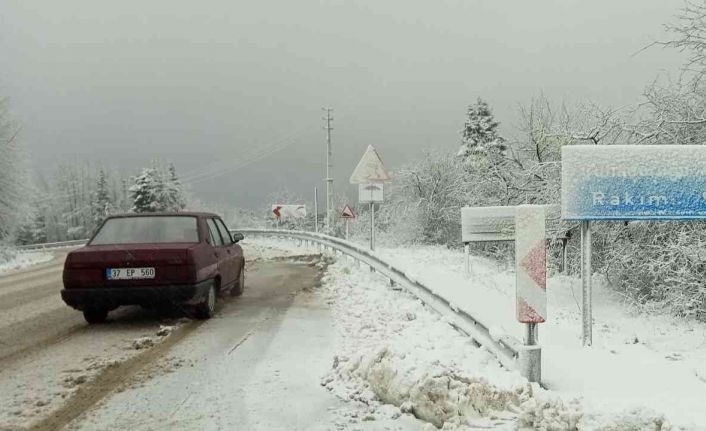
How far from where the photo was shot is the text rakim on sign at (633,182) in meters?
5.78

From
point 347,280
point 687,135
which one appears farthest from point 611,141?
point 347,280

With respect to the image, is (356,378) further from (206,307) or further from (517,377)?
(206,307)

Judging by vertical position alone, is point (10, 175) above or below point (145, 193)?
above

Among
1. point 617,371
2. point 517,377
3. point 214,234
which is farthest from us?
point 214,234

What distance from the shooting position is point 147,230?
802 cm

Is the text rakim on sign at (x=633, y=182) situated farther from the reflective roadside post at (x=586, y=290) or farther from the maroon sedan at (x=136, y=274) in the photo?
the maroon sedan at (x=136, y=274)

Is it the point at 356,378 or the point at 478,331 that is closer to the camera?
the point at 356,378

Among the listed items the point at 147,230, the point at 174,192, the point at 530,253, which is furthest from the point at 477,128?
the point at 174,192

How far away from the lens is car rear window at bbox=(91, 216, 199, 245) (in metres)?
7.84

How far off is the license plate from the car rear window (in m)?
0.76

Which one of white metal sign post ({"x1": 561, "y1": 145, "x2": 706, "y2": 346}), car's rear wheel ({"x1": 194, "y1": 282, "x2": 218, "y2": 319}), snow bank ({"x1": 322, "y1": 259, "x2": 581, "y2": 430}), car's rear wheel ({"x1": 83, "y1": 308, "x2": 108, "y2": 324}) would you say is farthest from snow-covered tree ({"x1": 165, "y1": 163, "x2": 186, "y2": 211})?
white metal sign post ({"x1": 561, "y1": 145, "x2": 706, "y2": 346})

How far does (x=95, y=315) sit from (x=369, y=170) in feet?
21.2

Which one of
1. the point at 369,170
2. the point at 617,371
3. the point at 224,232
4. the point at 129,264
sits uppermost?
the point at 369,170

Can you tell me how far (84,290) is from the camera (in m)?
6.98
